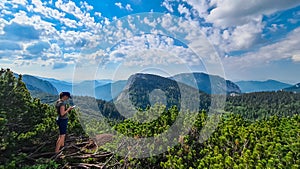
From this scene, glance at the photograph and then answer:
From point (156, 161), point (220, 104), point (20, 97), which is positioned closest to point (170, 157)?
point (156, 161)

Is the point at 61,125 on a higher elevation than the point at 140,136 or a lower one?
higher

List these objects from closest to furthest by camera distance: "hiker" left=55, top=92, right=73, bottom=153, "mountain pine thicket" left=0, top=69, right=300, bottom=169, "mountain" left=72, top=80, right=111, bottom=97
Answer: "mountain pine thicket" left=0, top=69, right=300, bottom=169, "hiker" left=55, top=92, right=73, bottom=153, "mountain" left=72, top=80, right=111, bottom=97

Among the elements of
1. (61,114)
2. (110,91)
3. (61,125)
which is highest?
(110,91)

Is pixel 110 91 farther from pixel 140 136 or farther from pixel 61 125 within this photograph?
pixel 61 125

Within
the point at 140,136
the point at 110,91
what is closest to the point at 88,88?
the point at 110,91

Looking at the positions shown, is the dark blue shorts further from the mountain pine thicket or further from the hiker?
the mountain pine thicket

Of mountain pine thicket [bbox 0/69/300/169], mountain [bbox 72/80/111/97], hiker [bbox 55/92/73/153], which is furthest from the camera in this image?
mountain [bbox 72/80/111/97]

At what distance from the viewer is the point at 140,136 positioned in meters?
7.33

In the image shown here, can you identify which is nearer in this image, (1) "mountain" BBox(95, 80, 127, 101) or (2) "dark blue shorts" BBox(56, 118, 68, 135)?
(2) "dark blue shorts" BBox(56, 118, 68, 135)

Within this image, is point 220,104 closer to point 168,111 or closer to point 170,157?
point 168,111

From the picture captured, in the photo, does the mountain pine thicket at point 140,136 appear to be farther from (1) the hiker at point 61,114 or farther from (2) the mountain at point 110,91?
(2) the mountain at point 110,91

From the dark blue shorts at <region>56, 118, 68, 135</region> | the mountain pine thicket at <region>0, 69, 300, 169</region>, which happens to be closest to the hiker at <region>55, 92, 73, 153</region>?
the dark blue shorts at <region>56, 118, 68, 135</region>

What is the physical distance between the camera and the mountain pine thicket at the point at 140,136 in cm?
514

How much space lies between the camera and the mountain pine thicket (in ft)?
16.9
